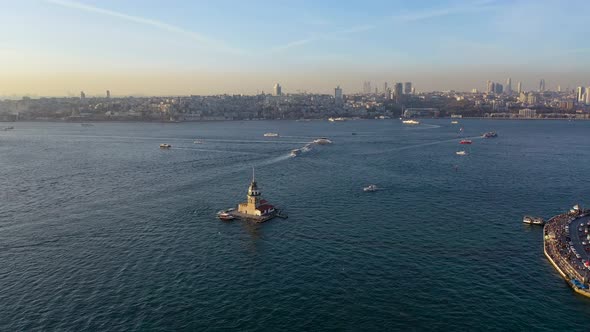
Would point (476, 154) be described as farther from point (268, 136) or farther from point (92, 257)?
point (92, 257)

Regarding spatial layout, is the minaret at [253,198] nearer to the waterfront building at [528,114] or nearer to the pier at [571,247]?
the pier at [571,247]

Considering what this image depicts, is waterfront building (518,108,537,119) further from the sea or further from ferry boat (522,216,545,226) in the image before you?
ferry boat (522,216,545,226)

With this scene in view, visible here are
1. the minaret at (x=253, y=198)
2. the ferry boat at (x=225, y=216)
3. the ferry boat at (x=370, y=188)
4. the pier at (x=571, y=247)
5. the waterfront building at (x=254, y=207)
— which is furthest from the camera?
the ferry boat at (x=370, y=188)

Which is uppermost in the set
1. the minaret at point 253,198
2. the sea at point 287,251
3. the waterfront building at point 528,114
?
the waterfront building at point 528,114

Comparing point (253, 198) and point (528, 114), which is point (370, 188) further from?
point (528, 114)

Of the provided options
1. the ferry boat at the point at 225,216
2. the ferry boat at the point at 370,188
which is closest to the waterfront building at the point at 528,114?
the ferry boat at the point at 370,188

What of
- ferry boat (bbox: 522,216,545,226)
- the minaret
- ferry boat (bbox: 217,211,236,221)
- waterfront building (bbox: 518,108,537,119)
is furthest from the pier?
waterfront building (bbox: 518,108,537,119)

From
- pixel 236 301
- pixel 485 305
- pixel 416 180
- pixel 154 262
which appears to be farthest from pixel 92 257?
pixel 416 180
